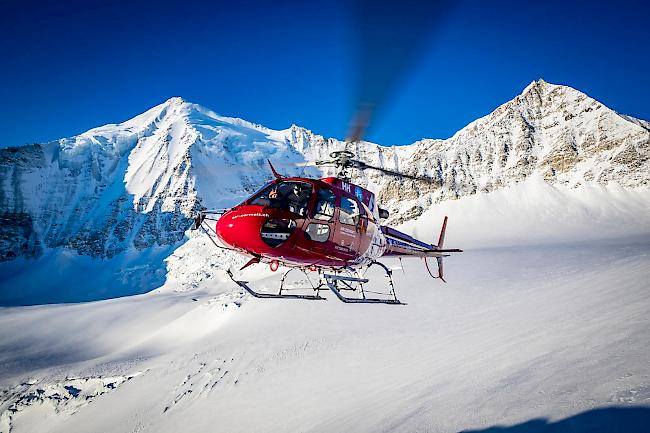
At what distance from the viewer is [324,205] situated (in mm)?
8547

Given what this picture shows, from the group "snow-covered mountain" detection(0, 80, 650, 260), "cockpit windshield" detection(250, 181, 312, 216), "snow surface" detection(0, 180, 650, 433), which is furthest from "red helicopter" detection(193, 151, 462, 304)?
"snow-covered mountain" detection(0, 80, 650, 260)

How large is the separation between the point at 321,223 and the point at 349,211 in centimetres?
106

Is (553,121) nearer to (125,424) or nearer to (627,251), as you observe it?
(627,251)

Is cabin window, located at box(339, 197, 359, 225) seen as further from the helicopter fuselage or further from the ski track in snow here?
the ski track in snow

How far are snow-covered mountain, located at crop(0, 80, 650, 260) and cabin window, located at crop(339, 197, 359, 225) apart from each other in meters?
84.9

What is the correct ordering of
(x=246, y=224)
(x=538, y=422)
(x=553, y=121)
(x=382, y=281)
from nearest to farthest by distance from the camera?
(x=538, y=422)
(x=246, y=224)
(x=382, y=281)
(x=553, y=121)

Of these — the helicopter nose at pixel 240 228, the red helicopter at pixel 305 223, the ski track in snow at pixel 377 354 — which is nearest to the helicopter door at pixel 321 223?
the red helicopter at pixel 305 223

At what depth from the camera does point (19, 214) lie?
434 ft

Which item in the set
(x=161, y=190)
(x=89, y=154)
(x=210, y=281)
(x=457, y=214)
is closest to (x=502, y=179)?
(x=457, y=214)

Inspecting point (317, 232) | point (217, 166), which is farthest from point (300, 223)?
point (217, 166)

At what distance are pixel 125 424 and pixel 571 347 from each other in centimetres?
3326

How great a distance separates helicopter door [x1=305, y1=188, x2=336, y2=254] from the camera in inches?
329

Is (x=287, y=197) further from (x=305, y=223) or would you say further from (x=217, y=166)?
(x=217, y=166)

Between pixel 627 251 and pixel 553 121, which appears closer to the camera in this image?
pixel 627 251
